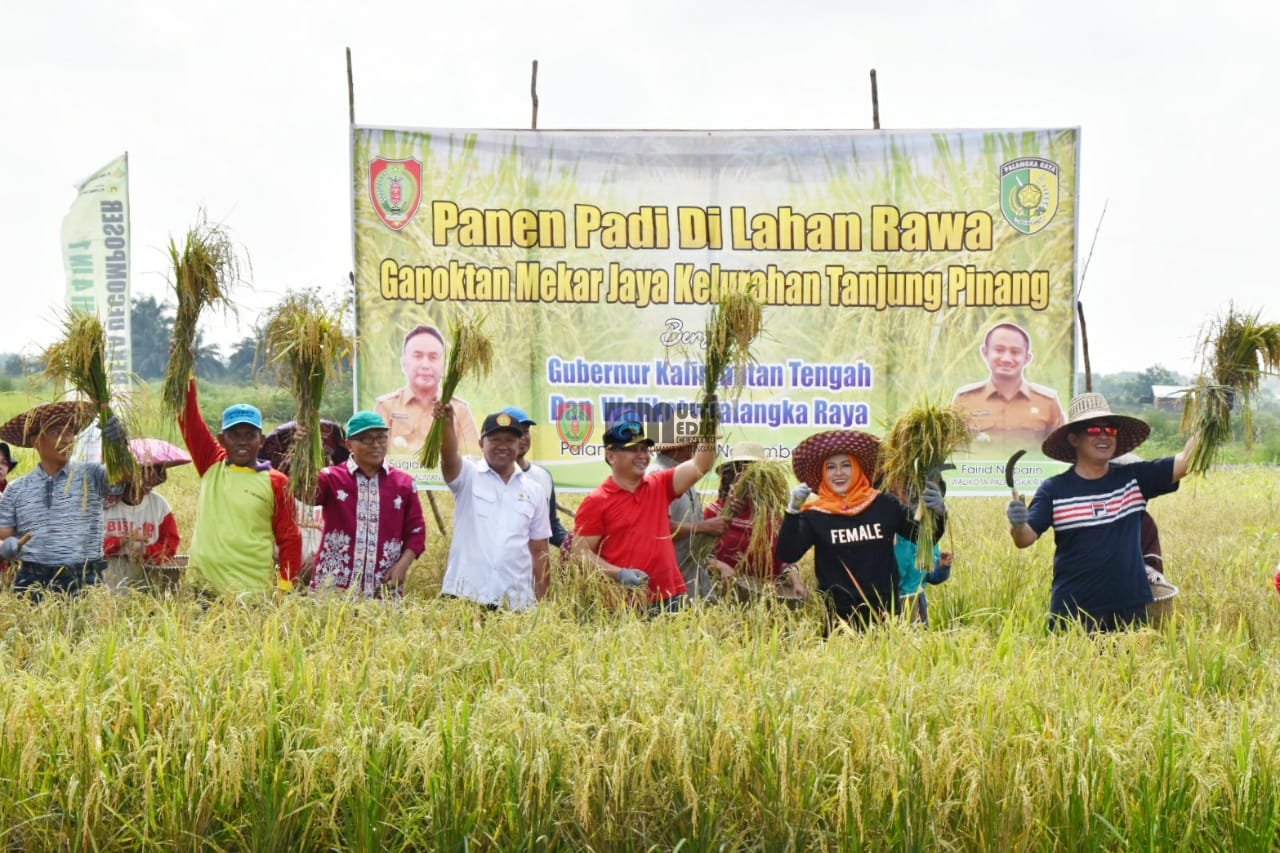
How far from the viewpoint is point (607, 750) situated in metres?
3.94

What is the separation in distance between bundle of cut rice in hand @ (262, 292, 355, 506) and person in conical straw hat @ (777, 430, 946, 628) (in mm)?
2262

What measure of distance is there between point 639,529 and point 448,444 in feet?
3.35

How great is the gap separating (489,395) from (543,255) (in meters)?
1.10

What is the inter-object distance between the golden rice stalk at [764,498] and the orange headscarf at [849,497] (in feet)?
1.23

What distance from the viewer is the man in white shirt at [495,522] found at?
5922 millimetres

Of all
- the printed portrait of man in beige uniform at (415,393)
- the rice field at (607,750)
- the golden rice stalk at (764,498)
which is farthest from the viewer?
the printed portrait of man in beige uniform at (415,393)

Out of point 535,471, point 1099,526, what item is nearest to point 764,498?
point 535,471

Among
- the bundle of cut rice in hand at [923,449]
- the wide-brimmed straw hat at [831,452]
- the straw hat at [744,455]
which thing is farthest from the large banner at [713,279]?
the bundle of cut rice in hand at [923,449]

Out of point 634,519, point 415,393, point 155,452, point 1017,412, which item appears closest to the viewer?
point 634,519

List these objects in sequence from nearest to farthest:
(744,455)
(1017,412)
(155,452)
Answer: (155,452) → (744,455) → (1017,412)

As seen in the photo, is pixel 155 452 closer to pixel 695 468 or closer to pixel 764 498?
pixel 695 468

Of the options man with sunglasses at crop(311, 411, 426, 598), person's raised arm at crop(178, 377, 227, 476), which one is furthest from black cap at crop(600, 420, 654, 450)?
person's raised arm at crop(178, 377, 227, 476)

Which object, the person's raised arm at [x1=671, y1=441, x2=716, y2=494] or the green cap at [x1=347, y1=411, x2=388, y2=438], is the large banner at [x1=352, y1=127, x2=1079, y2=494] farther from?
the person's raised arm at [x1=671, y1=441, x2=716, y2=494]

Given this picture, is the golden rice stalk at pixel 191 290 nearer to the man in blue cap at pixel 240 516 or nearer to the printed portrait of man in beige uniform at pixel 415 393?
the man in blue cap at pixel 240 516
